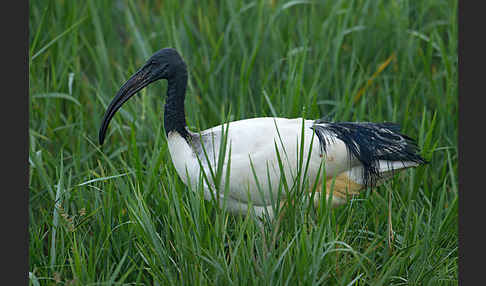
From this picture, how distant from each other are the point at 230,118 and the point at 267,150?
0.98 meters

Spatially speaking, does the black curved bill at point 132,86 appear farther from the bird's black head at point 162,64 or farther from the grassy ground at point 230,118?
the grassy ground at point 230,118

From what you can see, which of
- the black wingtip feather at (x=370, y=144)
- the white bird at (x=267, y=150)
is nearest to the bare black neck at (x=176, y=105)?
the white bird at (x=267, y=150)

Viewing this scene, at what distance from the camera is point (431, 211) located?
368 cm

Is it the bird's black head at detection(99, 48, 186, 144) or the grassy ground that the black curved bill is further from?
the grassy ground

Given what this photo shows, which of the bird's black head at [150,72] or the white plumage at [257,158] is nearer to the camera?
the white plumage at [257,158]

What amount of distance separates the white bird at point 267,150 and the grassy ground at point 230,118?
0.13 m

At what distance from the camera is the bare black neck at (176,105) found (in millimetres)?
3490

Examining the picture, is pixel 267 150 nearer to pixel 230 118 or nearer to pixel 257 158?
pixel 257 158

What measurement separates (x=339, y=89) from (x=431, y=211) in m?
1.36

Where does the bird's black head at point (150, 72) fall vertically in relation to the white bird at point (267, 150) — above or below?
above

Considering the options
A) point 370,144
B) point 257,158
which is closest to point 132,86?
point 257,158

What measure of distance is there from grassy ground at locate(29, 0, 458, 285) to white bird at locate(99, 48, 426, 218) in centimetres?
13

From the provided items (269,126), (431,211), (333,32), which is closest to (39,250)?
(269,126)

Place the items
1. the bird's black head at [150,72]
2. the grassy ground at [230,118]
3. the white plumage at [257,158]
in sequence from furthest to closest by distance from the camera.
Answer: the bird's black head at [150,72]
the white plumage at [257,158]
the grassy ground at [230,118]
